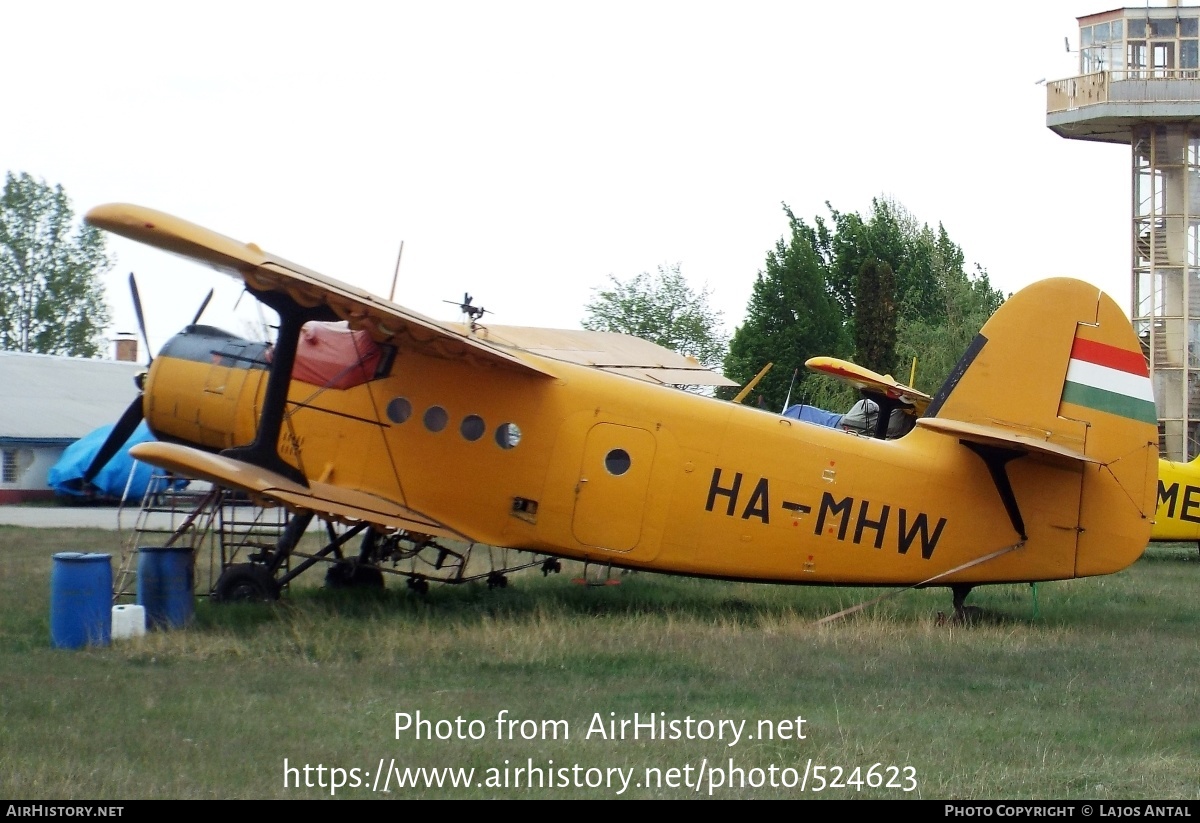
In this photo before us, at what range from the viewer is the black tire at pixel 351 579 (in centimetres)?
1374

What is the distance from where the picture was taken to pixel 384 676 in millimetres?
8820

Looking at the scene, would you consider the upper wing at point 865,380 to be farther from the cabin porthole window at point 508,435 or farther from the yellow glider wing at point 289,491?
the yellow glider wing at point 289,491

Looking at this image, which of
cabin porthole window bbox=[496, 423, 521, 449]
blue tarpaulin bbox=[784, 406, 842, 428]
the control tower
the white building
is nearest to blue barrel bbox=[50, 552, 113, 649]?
cabin porthole window bbox=[496, 423, 521, 449]

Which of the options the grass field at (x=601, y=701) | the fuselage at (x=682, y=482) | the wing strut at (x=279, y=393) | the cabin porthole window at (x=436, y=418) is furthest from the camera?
the cabin porthole window at (x=436, y=418)

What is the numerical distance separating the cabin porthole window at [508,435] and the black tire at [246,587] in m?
2.65

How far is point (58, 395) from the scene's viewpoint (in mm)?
42156

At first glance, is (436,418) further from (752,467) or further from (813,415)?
(813,415)

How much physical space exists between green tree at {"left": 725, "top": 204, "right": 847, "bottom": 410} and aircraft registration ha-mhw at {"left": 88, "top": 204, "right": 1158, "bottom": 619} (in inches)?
1248

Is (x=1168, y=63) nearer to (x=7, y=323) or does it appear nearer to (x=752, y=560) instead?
(x=752, y=560)

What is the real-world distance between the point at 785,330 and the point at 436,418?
34.1m

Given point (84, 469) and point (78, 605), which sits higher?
point (78, 605)

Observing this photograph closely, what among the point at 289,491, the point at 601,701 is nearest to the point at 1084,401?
the point at 601,701

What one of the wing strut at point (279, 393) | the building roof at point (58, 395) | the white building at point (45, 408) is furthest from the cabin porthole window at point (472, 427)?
the building roof at point (58, 395)

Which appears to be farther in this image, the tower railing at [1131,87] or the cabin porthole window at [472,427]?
the tower railing at [1131,87]
